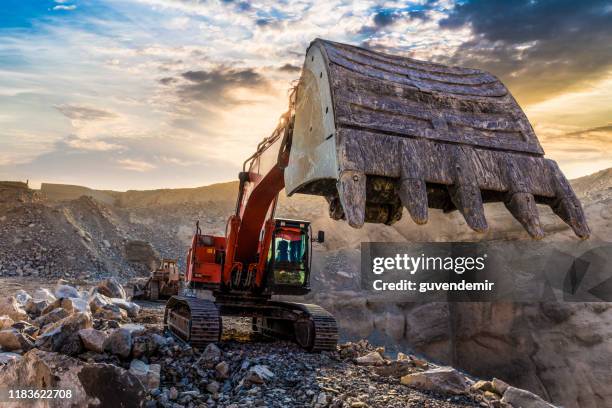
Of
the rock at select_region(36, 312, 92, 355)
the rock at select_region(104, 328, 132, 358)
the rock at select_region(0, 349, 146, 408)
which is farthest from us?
the rock at select_region(104, 328, 132, 358)

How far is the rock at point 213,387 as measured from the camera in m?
5.58

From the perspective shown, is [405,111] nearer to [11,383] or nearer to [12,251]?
[11,383]

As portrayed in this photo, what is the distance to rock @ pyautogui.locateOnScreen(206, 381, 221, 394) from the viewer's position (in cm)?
558

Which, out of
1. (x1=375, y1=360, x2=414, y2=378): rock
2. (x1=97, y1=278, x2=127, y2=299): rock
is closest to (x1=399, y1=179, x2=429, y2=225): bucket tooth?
(x1=375, y1=360, x2=414, y2=378): rock

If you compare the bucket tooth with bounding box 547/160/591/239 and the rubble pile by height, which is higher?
the bucket tooth with bounding box 547/160/591/239

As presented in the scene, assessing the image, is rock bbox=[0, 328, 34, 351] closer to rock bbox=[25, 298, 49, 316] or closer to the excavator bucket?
rock bbox=[25, 298, 49, 316]

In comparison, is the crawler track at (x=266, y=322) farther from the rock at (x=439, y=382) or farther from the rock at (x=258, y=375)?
the rock at (x=439, y=382)

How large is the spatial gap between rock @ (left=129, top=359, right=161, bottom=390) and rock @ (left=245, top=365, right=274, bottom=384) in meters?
0.96

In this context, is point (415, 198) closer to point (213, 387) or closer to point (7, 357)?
point (213, 387)

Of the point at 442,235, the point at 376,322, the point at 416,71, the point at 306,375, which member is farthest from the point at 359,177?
the point at 442,235

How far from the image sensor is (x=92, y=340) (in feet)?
18.4

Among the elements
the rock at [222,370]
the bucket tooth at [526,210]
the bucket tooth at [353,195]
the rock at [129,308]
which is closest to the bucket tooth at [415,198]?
the bucket tooth at [353,195]

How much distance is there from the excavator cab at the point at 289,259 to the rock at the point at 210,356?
1.86 meters

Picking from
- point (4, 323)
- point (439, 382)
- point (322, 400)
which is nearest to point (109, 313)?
point (4, 323)
